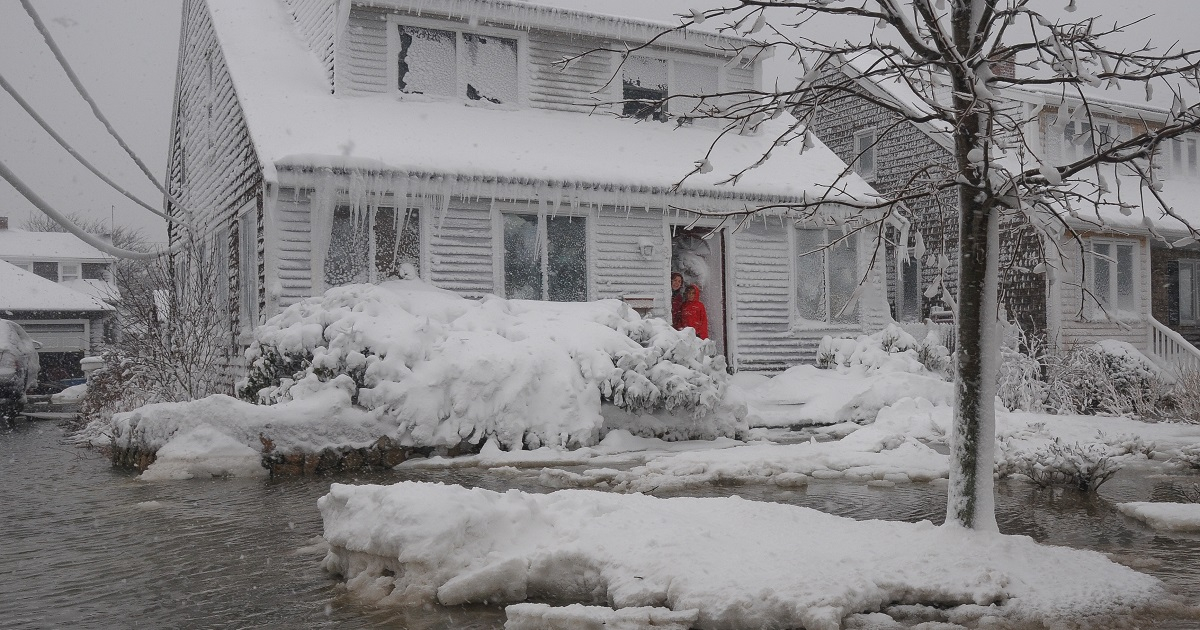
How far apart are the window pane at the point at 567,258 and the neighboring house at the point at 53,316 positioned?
23.1 metres

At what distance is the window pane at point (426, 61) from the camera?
602 inches

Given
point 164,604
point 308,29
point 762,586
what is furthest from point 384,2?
point 762,586

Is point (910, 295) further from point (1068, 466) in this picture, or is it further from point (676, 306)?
point (1068, 466)

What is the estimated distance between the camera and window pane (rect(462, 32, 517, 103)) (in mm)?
15781

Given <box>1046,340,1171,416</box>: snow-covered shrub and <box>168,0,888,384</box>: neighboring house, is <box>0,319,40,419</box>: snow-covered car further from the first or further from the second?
<box>1046,340,1171,416</box>: snow-covered shrub

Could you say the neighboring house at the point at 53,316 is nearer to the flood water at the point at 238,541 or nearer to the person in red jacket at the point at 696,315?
the person in red jacket at the point at 696,315

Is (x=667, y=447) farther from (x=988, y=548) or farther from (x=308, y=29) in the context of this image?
(x=308, y=29)

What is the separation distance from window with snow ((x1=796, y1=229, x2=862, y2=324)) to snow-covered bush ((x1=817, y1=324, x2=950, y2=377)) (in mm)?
1364

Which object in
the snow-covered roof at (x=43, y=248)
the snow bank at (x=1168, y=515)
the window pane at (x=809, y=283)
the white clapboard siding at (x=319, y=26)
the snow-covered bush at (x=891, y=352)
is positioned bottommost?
the snow bank at (x=1168, y=515)

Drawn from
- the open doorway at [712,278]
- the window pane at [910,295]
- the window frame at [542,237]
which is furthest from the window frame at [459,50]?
the window pane at [910,295]

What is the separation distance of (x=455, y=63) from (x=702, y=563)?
13.0m

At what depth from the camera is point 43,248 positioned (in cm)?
4091

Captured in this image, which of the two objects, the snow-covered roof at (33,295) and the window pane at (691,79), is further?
the snow-covered roof at (33,295)

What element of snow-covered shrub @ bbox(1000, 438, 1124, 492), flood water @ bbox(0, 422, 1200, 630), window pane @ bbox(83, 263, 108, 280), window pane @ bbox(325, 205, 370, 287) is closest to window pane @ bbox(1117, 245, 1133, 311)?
flood water @ bbox(0, 422, 1200, 630)
